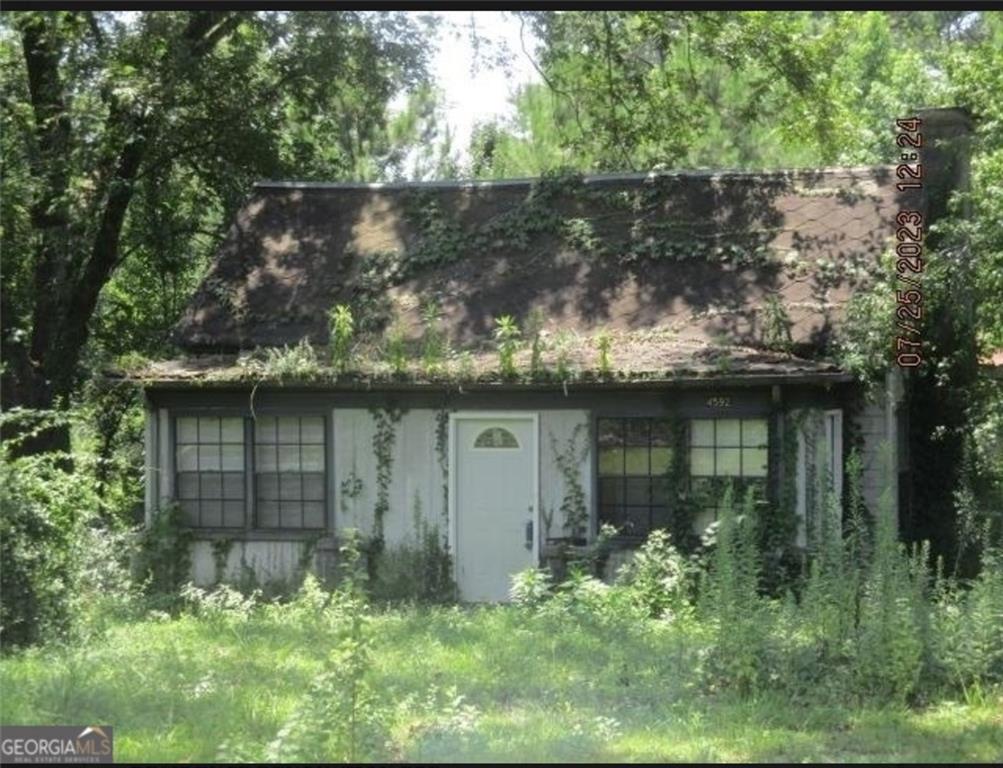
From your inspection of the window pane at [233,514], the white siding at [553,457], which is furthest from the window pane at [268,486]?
the white siding at [553,457]

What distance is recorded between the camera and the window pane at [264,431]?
1593cm

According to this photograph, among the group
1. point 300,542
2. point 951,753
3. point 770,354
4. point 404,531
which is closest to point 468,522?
point 404,531

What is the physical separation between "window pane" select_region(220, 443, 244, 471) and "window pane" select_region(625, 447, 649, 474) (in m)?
4.64

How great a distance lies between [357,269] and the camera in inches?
691

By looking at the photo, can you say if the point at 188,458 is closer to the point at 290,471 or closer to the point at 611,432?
the point at 290,471

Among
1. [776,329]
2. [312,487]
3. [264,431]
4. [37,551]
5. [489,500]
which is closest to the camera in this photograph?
[37,551]

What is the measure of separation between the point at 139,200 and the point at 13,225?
3.49 metres

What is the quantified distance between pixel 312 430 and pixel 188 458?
160 centimetres

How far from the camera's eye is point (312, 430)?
15859mm

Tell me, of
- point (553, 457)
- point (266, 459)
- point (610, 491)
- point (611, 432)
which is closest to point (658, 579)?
point (610, 491)

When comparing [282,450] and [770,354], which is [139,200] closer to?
[282,450]

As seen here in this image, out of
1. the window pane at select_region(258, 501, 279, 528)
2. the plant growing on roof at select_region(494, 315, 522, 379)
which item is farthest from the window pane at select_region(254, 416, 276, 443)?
the plant growing on roof at select_region(494, 315, 522, 379)

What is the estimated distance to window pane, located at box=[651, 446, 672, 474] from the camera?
48.9 ft

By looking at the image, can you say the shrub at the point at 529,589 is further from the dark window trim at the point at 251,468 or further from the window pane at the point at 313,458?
the window pane at the point at 313,458
